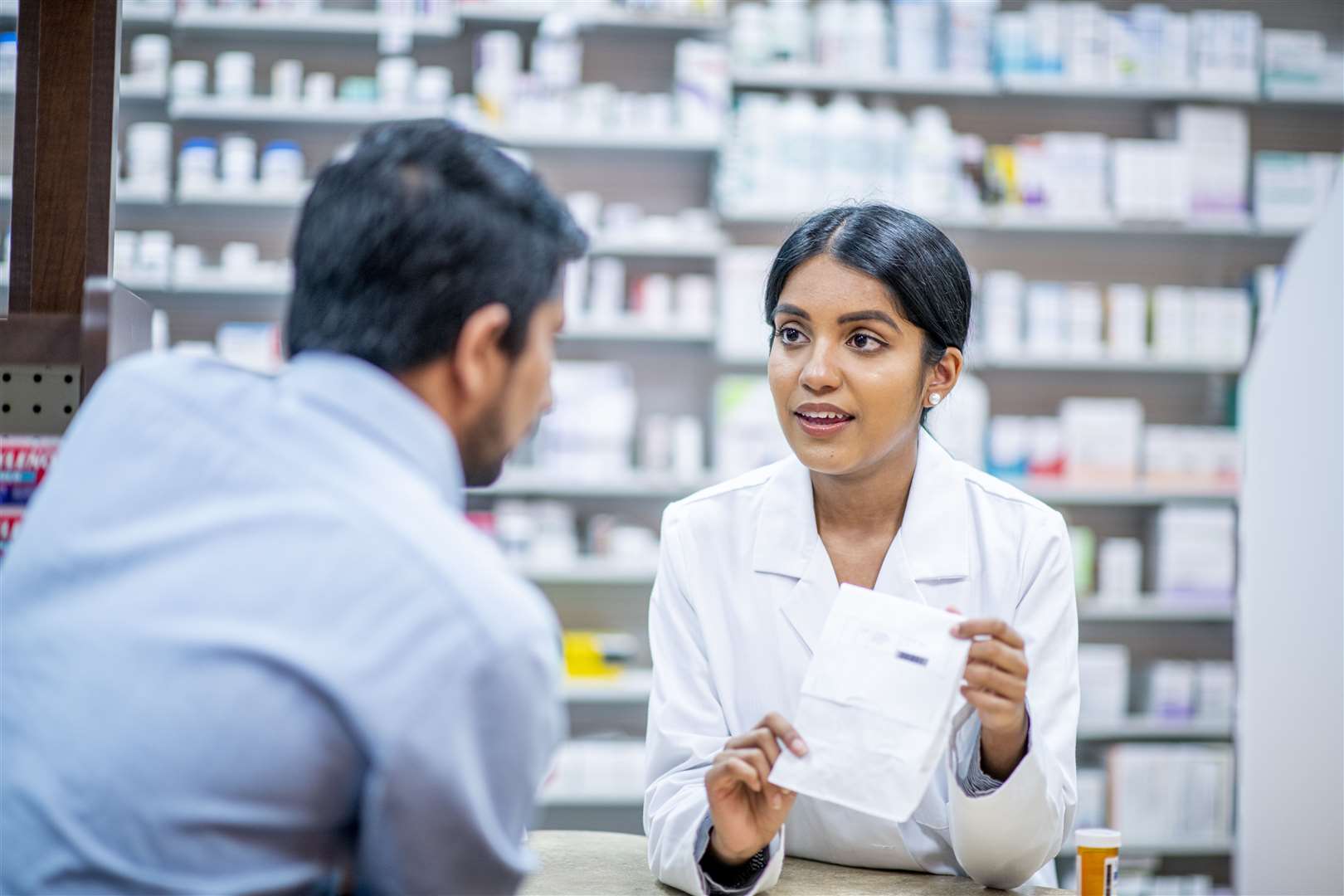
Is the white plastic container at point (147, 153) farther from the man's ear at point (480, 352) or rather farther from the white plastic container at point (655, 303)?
the man's ear at point (480, 352)

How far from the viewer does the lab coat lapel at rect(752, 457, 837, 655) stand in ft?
5.84

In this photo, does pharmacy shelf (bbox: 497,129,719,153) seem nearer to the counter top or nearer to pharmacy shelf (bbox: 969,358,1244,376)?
pharmacy shelf (bbox: 969,358,1244,376)

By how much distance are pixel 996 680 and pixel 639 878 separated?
0.53 meters

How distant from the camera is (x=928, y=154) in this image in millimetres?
4242

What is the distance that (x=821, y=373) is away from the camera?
5.63 feet

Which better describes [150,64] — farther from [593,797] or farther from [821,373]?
[821,373]

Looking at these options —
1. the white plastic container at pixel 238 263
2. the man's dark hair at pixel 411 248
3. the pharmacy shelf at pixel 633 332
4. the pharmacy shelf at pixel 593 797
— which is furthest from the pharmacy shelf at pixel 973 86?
the man's dark hair at pixel 411 248

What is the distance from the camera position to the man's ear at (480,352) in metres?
0.93

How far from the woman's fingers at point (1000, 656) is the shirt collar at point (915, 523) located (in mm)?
362

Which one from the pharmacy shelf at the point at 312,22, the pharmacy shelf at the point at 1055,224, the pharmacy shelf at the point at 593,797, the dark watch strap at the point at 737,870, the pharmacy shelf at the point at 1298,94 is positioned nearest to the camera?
the dark watch strap at the point at 737,870

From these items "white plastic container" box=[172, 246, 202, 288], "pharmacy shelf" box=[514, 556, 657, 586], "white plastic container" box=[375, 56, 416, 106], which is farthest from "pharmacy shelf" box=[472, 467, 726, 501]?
"white plastic container" box=[375, 56, 416, 106]

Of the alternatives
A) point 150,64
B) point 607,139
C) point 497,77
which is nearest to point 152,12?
Answer: point 150,64

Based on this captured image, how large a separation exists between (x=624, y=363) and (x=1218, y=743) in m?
2.57

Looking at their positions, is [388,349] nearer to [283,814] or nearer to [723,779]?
[283,814]
